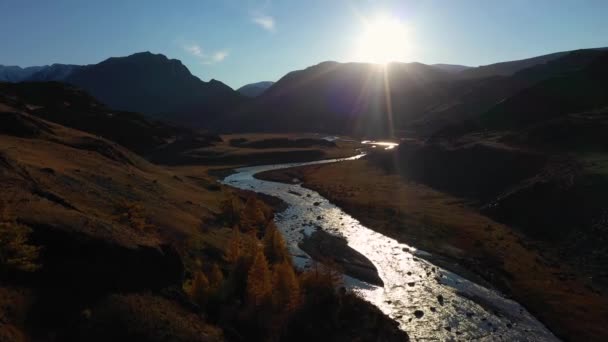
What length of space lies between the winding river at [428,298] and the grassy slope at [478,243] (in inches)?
94.1

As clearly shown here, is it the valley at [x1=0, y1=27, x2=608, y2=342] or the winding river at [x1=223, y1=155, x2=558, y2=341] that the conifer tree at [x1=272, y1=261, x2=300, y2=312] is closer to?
the valley at [x1=0, y1=27, x2=608, y2=342]

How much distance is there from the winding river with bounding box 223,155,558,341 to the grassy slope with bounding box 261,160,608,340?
7.84ft

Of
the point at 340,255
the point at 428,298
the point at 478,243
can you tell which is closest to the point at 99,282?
the point at 428,298

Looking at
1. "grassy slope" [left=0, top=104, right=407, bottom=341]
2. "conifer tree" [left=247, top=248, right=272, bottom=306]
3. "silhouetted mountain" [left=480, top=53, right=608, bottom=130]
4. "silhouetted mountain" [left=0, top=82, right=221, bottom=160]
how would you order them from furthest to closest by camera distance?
"silhouetted mountain" [left=0, top=82, right=221, bottom=160] < "silhouetted mountain" [left=480, top=53, right=608, bottom=130] < "conifer tree" [left=247, top=248, right=272, bottom=306] < "grassy slope" [left=0, top=104, right=407, bottom=341]

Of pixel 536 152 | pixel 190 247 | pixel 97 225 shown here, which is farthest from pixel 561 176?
pixel 97 225

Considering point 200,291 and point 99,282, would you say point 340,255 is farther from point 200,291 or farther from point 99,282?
point 99,282

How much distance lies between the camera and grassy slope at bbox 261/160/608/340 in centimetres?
3944

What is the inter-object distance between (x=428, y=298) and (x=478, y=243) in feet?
66.2

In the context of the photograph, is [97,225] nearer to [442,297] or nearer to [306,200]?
[442,297]

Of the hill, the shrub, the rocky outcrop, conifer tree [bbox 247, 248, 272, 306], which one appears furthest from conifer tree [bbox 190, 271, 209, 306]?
the rocky outcrop

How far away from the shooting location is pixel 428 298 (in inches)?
1612

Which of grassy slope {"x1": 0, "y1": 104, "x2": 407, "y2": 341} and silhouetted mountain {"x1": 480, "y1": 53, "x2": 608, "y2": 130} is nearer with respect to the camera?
grassy slope {"x1": 0, "y1": 104, "x2": 407, "y2": 341}

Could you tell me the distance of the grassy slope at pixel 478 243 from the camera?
39438mm

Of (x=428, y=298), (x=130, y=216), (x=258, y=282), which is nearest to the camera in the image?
(x=258, y=282)
